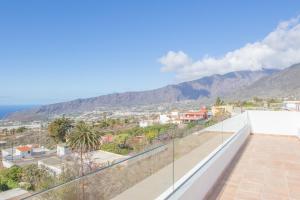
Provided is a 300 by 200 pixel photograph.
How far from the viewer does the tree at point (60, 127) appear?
106 ft

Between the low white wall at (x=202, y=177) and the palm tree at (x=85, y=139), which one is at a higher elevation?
the low white wall at (x=202, y=177)

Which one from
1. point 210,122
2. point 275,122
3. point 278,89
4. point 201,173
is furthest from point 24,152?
point 278,89

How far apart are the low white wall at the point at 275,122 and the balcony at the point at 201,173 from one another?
6.67 feet

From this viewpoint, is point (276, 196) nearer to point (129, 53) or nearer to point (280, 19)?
point (280, 19)

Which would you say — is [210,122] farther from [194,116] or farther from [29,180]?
[29,180]

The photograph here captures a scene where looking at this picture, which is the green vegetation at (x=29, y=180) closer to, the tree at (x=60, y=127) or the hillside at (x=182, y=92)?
the tree at (x=60, y=127)

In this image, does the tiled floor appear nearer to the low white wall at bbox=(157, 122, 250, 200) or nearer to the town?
the low white wall at bbox=(157, 122, 250, 200)

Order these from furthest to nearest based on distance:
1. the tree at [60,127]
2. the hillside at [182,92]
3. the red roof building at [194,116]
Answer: the hillside at [182,92], the tree at [60,127], the red roof building at [194,116]

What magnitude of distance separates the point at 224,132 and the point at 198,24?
1921cm

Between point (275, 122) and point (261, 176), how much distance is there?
18.5 feet

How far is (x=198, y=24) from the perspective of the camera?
2230 centimetres

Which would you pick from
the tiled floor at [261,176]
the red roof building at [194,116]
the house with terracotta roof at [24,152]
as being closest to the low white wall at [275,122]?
the red roof building at [194,116]

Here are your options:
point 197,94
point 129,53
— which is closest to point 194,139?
point 129,53

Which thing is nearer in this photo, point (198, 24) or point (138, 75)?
point (198, 24)
